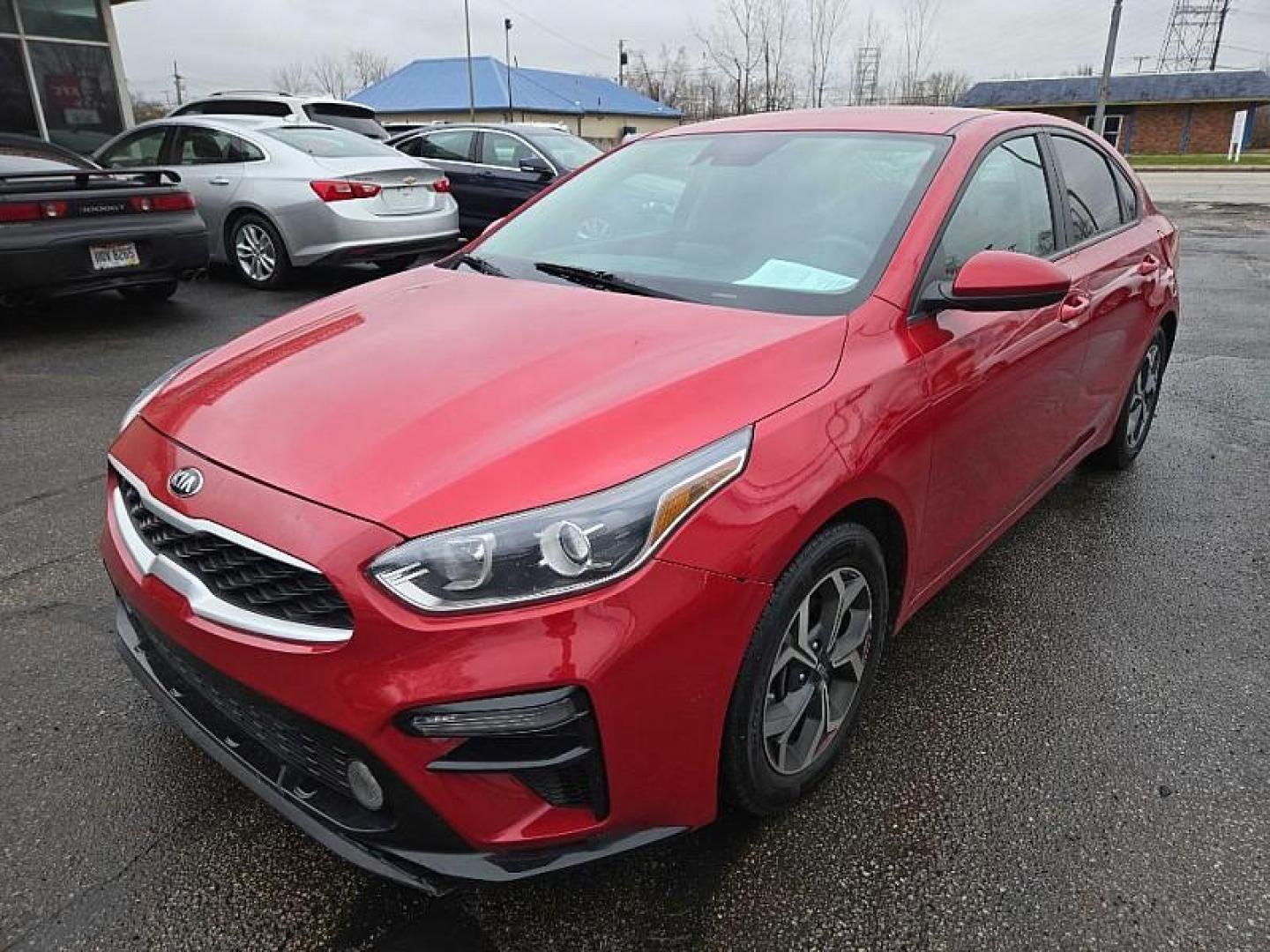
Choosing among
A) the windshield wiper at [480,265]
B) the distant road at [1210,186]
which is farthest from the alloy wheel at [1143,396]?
the distant road at [1210,186]

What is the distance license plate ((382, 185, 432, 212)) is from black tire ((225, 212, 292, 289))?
997 millimetres

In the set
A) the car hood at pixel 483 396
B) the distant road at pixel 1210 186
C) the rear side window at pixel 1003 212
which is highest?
the rear side window at pixel 1003 212

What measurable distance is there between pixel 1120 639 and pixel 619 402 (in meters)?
2.03

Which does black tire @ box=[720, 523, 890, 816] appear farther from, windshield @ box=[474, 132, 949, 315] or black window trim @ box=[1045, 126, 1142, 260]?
black window trim @ box=[1045, 126, 1142, 260]

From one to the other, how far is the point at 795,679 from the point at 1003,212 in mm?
1746

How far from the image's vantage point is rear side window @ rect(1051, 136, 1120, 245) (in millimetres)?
3340

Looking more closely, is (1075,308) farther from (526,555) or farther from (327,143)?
(327,143)

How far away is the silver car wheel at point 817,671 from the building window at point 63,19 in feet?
53.4

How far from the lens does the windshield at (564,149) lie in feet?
33.0

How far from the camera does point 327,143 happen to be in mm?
8297

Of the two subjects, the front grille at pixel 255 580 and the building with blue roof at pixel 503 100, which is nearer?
the front grille at pixel 255 580

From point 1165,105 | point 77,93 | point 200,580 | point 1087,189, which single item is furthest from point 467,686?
point 1165,105

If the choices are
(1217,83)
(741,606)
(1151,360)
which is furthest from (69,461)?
(1217,83)

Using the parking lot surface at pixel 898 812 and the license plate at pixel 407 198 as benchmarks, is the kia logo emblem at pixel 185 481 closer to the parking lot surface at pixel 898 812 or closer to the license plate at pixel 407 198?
the parking lot surface at pixel 898 812
